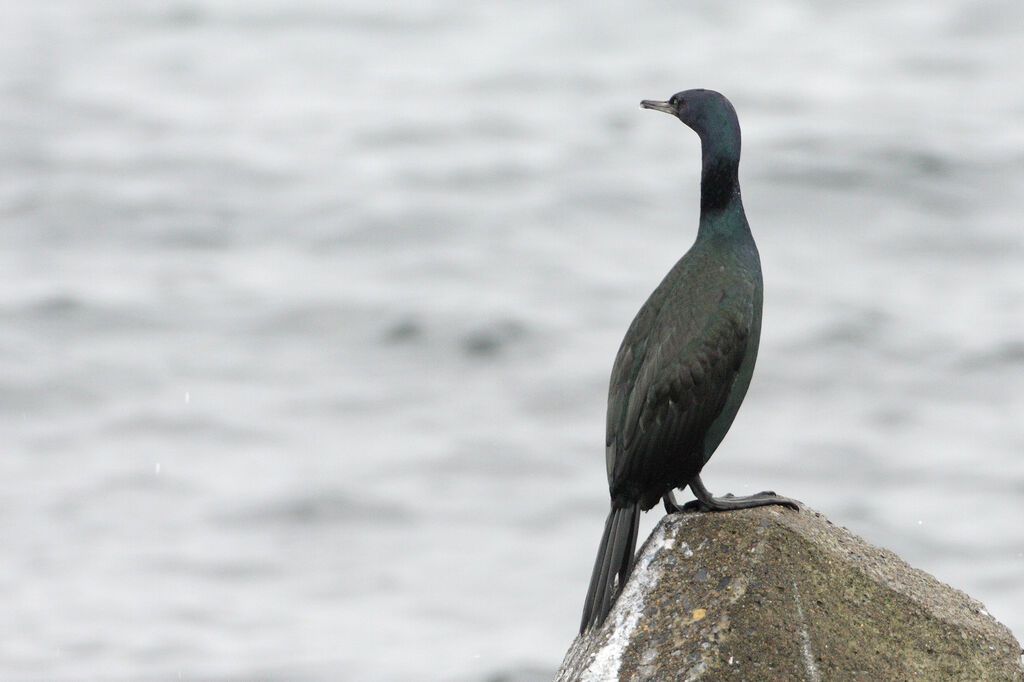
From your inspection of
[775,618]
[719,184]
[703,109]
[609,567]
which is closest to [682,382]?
[609,567]

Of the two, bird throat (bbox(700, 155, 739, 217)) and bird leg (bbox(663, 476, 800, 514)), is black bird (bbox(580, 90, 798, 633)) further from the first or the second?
bird throat (bbox(700, 155, 739, 217))

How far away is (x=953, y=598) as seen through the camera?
16.7 ft

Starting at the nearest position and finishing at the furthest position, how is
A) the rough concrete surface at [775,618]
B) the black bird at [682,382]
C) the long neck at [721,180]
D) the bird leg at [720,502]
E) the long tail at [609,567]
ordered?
the rough concrete surface at [775,618]
the long tail at [609,567]
the bird leg at [720,502]
the black bird at [682,382]
the long neck at [721,180]

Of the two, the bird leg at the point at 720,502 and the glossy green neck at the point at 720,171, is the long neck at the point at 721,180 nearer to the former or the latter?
the glossy green neck at the point at 720,171

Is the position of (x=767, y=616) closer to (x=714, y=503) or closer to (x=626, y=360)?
(x=714, y=503)

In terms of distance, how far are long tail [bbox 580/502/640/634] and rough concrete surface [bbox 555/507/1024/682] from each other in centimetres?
5

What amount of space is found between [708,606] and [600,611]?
46 cm

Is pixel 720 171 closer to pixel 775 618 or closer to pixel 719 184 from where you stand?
pixel 719 184

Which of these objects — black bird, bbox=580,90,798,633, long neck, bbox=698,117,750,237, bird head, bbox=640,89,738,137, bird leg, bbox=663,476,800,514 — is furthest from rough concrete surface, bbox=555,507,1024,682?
bird head, bbox=640,89,738,137

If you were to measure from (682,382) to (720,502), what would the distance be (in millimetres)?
507

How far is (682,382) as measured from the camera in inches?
202

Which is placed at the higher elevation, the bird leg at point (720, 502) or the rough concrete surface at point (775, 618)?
the bird leg at point (720, 502)

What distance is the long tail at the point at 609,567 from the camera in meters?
4.84

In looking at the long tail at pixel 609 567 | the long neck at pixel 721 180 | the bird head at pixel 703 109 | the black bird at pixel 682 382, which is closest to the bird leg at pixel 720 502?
the black bird at pixel 682 382
